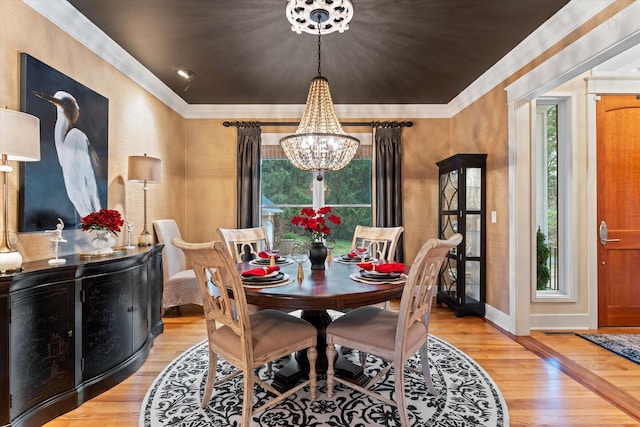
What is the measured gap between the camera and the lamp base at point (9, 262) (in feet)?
5.61

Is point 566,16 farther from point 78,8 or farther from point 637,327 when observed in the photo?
point 78,8

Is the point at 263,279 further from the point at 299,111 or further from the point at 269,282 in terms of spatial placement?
the point at 299,111

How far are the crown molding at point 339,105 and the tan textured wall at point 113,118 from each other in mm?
Result: 83

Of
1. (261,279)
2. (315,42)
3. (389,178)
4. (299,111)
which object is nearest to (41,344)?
(261,279)

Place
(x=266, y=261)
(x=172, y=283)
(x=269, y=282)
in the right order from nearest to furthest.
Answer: (x=269, y=282) → (x=266, y=261) → (x=172, y=283)

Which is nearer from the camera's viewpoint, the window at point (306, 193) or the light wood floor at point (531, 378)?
the light wood floor at point (531, 378)

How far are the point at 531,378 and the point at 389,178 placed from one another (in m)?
2.85

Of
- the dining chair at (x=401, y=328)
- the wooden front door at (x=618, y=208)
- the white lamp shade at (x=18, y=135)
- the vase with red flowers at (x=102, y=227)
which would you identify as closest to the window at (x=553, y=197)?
the wooden front door at (x=618, y=208)

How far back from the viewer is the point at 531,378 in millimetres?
2371

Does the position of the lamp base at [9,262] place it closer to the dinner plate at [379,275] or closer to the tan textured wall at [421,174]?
the dinner plate at [379,275]

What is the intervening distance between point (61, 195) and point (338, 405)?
8.02 feet

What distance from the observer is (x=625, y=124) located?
341 cm

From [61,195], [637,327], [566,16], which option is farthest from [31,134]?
[637,327]

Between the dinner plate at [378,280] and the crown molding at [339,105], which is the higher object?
the crown molding at [339,105]
